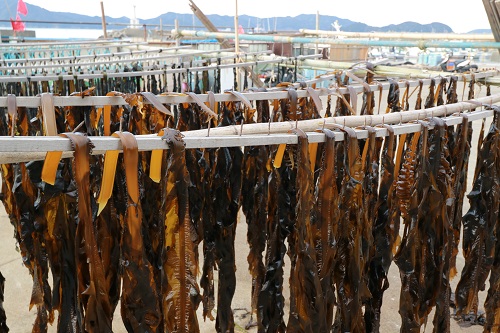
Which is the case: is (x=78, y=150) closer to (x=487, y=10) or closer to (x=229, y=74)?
(x=487, y=10)

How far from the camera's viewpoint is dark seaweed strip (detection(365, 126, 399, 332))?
1.90m

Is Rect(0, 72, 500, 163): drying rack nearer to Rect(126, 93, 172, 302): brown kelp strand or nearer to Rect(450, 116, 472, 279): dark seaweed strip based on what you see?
Rect(450, 116, 472, 279): dark seaweed strip

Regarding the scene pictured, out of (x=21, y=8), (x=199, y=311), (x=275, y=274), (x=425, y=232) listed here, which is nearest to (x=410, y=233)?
(x=425, y=232)

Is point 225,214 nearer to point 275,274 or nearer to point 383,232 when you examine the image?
point 275,274

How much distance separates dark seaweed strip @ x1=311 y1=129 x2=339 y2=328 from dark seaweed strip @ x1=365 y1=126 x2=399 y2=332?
0.99 feet

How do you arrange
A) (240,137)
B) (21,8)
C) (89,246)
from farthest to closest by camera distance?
(21,8)
(240,137)
(89,246)

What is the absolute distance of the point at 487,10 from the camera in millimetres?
4500

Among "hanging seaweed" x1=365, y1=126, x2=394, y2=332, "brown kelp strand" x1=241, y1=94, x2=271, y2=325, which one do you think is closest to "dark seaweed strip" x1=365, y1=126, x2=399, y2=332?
"hanging seaweed" x1=365, y1=126, x2=394, y2=332

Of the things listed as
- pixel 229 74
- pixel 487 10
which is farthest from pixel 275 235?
pixel 229 74

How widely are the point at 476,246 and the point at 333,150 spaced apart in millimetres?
1314

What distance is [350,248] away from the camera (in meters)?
1.84

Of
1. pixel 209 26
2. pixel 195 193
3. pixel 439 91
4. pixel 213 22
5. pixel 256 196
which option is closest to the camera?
pixel 195 193

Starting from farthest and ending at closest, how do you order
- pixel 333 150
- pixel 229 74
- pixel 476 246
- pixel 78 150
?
pixel 229 74
pixel 476 246
pixel 333 150
pixel 78 150

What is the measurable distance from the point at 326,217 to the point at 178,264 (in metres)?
0.59
